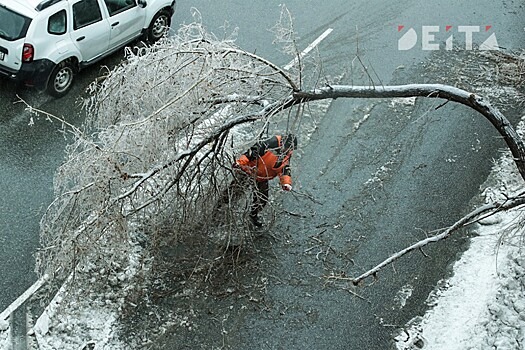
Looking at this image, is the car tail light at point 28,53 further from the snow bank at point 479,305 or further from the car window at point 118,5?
the snow bank at point 479,305

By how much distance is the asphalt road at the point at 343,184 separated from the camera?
8.66 m

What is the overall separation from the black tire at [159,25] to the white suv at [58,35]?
1.62 ft

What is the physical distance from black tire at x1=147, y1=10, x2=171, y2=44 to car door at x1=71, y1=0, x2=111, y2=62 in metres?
1.26

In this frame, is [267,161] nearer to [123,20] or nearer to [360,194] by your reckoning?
[360,194]

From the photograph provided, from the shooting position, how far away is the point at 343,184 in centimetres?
1069

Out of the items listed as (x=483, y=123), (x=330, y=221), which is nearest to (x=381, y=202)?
(x=330, y=221)

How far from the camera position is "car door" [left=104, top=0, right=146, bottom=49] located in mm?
11977

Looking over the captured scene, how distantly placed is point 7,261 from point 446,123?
7.73 m

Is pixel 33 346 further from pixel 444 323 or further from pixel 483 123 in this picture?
pixel 483 123

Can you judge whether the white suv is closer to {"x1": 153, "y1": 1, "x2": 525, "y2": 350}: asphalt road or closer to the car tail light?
the car tail light

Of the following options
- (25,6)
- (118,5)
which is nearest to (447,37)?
(118,5)

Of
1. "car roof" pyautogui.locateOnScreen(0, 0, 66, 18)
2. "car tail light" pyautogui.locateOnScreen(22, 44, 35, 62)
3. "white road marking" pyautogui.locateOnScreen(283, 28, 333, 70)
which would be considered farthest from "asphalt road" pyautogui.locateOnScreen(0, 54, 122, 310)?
"white road marking" pyautogui.locateOnScreen(283, 28, 333, 70)

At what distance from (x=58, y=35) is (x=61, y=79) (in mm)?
789

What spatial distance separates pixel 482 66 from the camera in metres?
13.8
